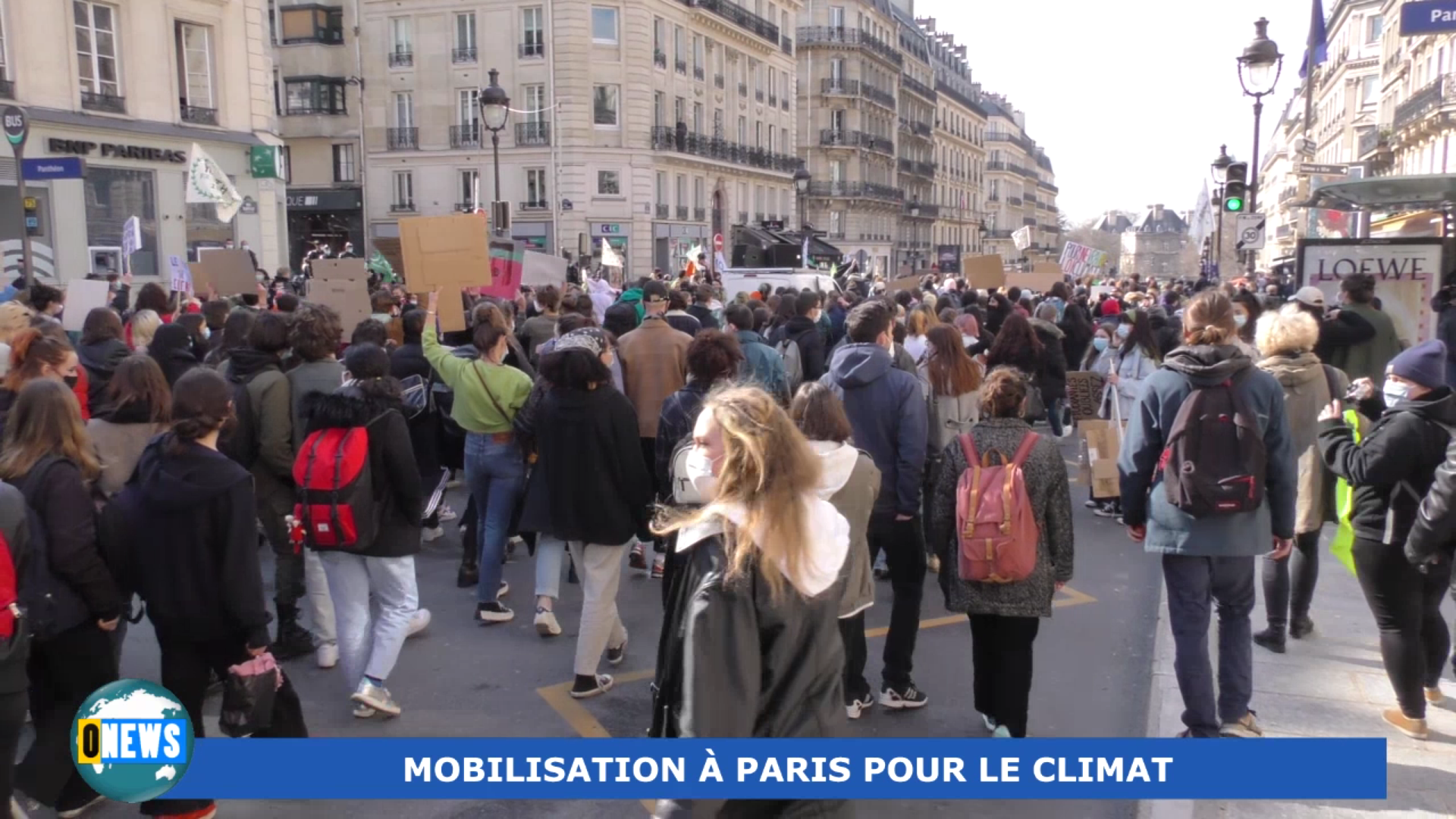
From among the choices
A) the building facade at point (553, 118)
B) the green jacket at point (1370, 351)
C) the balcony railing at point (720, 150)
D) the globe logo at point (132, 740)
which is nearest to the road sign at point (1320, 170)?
the green jacket at point (1370, 351)

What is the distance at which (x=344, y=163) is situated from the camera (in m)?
43.7

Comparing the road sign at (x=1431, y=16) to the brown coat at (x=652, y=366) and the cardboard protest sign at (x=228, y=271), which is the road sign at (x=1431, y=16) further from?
the cardboard protest sign at (x=228, y=271)

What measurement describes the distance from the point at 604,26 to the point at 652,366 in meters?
35.8

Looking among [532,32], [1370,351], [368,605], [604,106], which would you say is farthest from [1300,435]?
[532,32]

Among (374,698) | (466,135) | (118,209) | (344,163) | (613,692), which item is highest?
(466,135)

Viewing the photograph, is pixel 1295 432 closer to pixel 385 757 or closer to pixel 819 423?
pixel 819 423

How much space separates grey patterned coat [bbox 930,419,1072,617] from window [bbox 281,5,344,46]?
4364 cm

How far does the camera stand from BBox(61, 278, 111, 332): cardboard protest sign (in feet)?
32.0

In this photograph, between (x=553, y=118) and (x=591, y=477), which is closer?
(x=591, y=477)

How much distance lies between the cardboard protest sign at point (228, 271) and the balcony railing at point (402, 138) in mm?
33077

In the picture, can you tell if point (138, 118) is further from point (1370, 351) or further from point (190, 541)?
point (1370, 351)

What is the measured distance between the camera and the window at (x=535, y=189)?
40.8m

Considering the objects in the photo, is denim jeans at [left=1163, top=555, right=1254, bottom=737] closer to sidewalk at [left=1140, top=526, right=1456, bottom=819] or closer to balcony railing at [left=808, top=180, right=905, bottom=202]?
sidewalk at [left=1140, top=526, right=1456, bottom=819]

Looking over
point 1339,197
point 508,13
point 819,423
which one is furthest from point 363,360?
point 508,13
